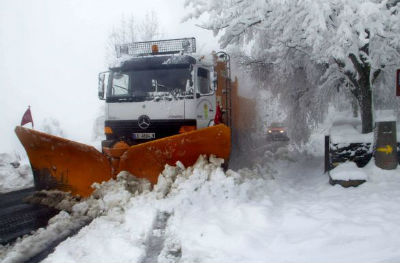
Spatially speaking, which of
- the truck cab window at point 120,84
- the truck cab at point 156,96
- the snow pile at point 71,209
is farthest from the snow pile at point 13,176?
the truck cab window at point 120,84

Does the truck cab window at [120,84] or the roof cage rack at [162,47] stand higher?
the roof cage rack at [162,47]

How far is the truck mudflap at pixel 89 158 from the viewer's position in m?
6.19

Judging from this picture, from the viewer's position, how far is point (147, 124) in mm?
7324

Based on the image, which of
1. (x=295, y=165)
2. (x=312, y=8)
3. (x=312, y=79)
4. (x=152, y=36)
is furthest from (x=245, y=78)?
(x=152, y=36)

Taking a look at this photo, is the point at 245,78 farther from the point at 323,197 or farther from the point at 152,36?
the point at 152,36

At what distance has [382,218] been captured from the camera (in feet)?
15.7

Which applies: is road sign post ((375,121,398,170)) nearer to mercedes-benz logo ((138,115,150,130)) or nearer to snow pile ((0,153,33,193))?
mercedes-benz logo ((138,115,150,130))

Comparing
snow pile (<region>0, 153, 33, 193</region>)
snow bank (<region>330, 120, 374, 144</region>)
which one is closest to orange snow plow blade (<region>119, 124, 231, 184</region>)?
snow bank (<region>330, 120, 374, 144</region>)

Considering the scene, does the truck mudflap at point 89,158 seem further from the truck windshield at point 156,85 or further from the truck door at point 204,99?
the truck windshield at point 156,85

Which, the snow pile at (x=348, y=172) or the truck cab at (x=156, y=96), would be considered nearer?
the snow pile at (x=348, y=172)

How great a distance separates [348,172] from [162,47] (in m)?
4.82

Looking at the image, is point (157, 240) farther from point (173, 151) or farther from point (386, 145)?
point (386, 145)

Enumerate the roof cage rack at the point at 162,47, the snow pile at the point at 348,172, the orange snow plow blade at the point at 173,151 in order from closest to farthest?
the orange snow plow blade at the point at 173,151
the snow pile at the point at 348,172
the roof cage rack at the point at 162,47

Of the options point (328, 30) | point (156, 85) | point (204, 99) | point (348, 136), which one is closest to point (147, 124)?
point (156, 85)
